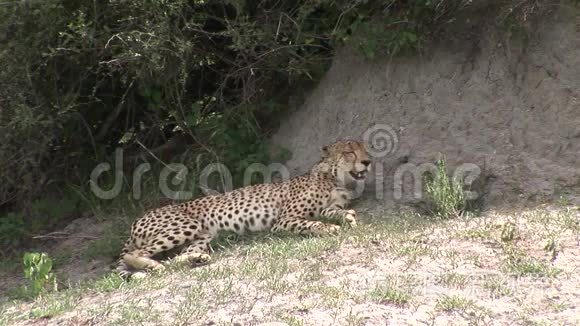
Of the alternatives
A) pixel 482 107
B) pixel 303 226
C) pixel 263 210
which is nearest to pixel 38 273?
pixel 263 210

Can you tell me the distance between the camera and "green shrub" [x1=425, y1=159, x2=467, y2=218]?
708 cm

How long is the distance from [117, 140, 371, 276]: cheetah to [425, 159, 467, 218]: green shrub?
0.76 metres

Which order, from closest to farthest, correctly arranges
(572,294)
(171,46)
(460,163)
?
(572,294) < (460,163) < (171,46)

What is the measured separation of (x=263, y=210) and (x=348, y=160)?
3.14 feet

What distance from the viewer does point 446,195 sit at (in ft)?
23.4

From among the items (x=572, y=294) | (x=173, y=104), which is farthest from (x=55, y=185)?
(x=572, y=294)

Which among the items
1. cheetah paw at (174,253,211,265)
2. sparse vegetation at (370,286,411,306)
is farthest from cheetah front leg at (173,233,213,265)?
sparse vegetation at (370,286,411,306)

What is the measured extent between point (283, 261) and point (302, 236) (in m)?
1.13

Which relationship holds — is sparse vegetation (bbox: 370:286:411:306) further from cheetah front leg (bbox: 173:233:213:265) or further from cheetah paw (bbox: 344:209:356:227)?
cheetah front leg (bbox: 173:233:213:265)

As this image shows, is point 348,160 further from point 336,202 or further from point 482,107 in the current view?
point 482,107

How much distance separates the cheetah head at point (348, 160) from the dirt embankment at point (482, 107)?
0.72 feet

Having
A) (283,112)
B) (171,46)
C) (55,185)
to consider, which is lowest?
(55,185)

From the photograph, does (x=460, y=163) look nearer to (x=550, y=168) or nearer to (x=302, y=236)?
(x=550, y=168)

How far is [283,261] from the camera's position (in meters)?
6.27
